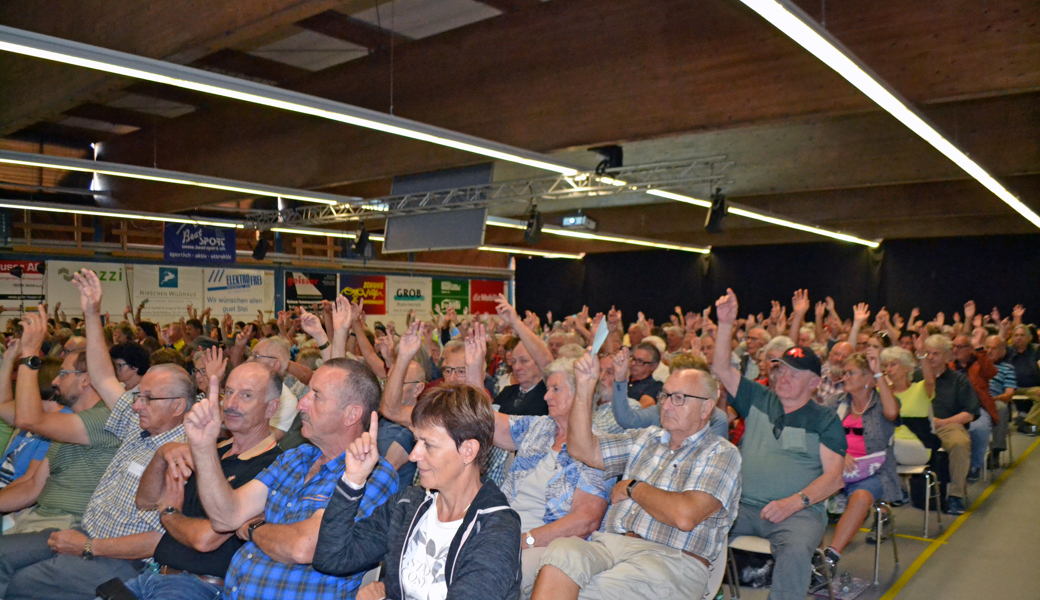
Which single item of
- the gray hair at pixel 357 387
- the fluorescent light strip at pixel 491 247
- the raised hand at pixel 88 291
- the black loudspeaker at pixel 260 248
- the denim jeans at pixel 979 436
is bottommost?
the denim jeans at pixel 979 436

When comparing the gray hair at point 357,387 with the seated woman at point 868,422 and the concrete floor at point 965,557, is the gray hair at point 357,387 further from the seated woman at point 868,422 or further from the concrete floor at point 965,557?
the seated woman at point 868,422

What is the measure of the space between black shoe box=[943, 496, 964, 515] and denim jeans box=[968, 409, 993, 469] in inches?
26.5

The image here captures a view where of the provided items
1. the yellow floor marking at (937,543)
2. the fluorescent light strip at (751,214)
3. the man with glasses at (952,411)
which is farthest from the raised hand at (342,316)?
the fluorescent light strip at (751,214)

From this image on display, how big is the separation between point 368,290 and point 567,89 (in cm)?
1156

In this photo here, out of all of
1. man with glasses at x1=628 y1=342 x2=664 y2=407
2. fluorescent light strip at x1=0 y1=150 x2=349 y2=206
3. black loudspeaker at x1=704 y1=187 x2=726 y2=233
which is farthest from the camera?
black loudspeaker at x1=704 y1=187 x2=726 y2=233

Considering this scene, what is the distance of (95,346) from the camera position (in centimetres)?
346

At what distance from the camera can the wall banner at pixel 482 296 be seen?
1980cm

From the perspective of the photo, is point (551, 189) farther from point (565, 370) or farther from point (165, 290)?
point (165, 290)

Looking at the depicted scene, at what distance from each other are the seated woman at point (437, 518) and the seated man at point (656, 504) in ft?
2.17

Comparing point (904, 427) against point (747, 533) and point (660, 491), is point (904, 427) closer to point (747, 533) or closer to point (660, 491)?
point (747, 533)

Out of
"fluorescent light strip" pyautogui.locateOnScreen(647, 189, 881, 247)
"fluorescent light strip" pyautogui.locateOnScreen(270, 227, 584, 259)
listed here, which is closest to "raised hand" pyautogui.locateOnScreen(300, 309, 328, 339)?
"fluorescent light strip" pyautogui.locateOnScreen(647, 189, 881, 247)

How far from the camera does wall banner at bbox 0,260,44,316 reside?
38.0ft

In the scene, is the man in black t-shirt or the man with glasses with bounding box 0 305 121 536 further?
the man with glasses with bounding box 0 305 121 536

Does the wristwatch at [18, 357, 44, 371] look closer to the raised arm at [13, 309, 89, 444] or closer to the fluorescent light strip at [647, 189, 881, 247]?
the raised arm at [13, 309, 89, 444]
